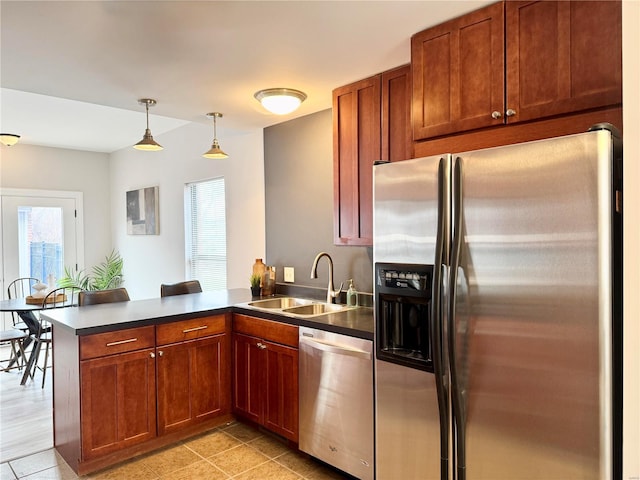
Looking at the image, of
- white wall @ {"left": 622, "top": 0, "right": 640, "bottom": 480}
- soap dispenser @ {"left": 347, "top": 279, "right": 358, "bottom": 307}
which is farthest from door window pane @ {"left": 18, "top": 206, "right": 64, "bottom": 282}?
white wall @ {"left": 622, "top": 0, "right": 640, "bottom": 480}

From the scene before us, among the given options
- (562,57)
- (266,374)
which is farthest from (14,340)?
(562,57)

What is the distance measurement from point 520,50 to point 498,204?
27.9 inches

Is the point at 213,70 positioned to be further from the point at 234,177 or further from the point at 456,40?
the point at 234,177

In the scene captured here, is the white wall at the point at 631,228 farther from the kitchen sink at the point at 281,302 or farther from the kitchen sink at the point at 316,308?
the kitchen sink at the point at 281,302

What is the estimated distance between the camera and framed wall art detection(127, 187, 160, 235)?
555cm

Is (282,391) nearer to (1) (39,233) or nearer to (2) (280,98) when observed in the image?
(2) (280,98)

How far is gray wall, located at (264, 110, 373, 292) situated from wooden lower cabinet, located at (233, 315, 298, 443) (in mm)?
753

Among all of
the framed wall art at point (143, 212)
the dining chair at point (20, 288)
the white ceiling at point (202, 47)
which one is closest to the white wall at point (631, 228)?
the white ceiling at point (202, 47)

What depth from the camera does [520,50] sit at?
5.93ft

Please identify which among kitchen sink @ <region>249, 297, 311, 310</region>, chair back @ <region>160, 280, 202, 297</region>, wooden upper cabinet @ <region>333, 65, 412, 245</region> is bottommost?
kitchen sink @ <region>249, 297, 311, 310</region>

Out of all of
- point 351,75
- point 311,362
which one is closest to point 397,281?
point 311,362

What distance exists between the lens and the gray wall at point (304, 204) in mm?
3350

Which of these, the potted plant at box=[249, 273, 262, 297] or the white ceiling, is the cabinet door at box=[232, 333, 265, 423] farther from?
the white ceiling

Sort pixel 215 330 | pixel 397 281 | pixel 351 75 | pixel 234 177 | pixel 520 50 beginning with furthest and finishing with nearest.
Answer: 1. pixel 234 177
2. pixel 215 330
3. pixel 351 75
4. pixel 397 281
5. pixel 520 50
